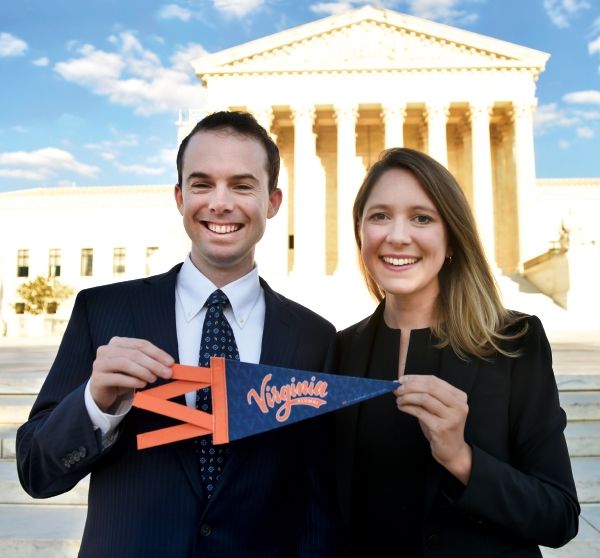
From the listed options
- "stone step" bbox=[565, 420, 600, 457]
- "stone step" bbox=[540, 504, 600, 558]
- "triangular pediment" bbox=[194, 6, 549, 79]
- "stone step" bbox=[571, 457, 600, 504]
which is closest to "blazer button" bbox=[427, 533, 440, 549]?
"stone step" bbox=[540, 504, 600, 558]

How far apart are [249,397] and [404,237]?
1076mm

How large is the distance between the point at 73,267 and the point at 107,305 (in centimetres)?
5691

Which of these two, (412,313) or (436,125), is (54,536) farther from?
(436,125)

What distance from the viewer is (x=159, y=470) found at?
2.35 meters

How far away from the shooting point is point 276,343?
2.64 meters

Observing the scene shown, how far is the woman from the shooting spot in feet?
7.26

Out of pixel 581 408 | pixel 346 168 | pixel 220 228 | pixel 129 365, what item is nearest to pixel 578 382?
pixel 581 408

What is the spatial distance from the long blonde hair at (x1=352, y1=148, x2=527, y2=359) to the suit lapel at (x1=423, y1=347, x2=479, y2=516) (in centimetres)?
4

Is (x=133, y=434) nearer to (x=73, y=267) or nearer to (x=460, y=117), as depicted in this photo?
(x=460, y=117)

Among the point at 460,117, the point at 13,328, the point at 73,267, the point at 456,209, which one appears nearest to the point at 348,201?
the point at 460,117

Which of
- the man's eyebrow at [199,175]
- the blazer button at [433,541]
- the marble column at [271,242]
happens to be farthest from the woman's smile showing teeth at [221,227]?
the marble column at [271,242]

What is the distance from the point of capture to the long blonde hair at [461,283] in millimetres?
2607

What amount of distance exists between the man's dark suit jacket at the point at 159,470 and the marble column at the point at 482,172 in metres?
35.6

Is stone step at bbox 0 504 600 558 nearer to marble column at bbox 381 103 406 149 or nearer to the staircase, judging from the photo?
the staircase
